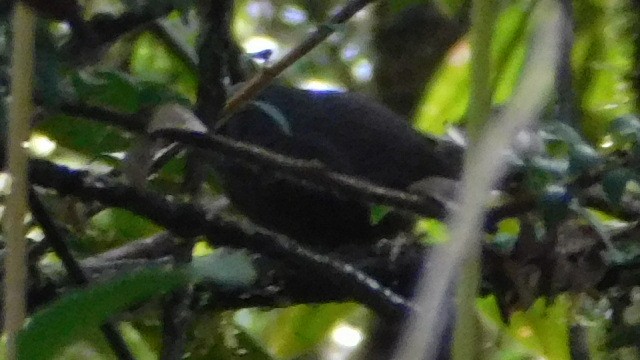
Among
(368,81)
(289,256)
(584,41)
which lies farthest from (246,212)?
(368,81)

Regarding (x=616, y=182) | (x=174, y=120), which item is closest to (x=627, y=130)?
(x=616, y=182)

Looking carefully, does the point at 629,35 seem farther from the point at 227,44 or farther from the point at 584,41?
the point at 227,44

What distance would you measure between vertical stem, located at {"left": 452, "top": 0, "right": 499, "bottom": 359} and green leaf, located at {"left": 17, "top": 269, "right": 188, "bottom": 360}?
0.23 ft

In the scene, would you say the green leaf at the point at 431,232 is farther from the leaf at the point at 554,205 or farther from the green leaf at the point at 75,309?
the green leaf at the point at 75,309

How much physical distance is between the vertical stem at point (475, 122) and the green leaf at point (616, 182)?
0.17 meters

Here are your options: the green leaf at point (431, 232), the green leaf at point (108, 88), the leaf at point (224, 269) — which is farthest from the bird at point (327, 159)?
the leaf at point (224, 269)

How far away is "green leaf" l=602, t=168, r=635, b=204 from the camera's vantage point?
36 cm

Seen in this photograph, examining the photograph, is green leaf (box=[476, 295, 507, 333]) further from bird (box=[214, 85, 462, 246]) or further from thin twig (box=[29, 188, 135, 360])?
thin twig (box=[29, 188, 135, 360])

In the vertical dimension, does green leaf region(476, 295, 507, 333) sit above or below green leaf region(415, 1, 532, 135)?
below

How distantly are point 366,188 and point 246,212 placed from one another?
21cm

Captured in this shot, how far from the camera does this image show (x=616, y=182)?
0.37 m

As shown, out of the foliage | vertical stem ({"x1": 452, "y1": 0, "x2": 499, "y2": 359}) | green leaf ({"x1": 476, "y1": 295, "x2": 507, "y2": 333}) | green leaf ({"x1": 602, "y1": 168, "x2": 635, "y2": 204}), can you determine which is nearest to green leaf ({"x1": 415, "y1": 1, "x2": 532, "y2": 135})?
the foliage

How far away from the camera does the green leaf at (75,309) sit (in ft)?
0.70

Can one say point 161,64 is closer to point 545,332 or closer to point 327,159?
point 327,159
